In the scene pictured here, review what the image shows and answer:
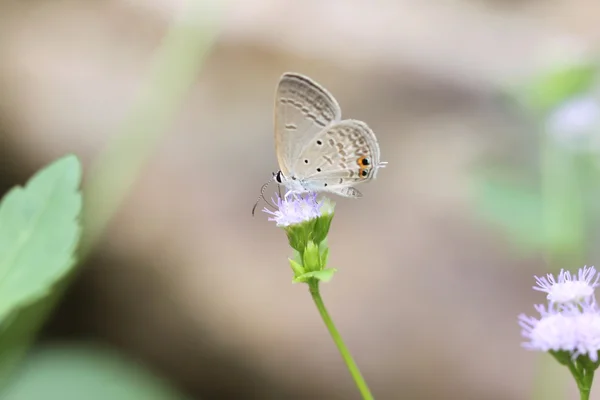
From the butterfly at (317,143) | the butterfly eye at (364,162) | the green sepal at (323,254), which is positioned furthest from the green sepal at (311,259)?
the butterfly eye at (364,162)

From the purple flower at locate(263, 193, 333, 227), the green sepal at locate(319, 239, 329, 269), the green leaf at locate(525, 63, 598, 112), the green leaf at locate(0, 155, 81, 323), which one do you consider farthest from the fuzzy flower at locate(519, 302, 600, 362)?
the green leaf at locate(525, 63, 598, 112)

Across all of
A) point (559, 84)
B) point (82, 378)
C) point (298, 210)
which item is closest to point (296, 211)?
point (298, 210)

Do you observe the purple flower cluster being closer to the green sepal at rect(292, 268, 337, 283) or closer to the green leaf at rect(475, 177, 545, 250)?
the green sepal at rect(292, 268, 337, 283)

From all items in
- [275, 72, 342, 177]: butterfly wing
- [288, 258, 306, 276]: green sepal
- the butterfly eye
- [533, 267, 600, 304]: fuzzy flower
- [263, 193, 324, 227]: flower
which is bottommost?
[288, 258, 306, 276]: green sepal

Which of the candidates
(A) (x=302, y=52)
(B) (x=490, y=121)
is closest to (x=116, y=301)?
(A) (x=302, y=52)

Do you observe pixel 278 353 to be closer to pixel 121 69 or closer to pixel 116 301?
pixel 116 301

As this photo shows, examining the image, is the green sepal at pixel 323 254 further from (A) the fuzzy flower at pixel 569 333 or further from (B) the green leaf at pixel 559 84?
(B) the green leaf at pixel 559 84
